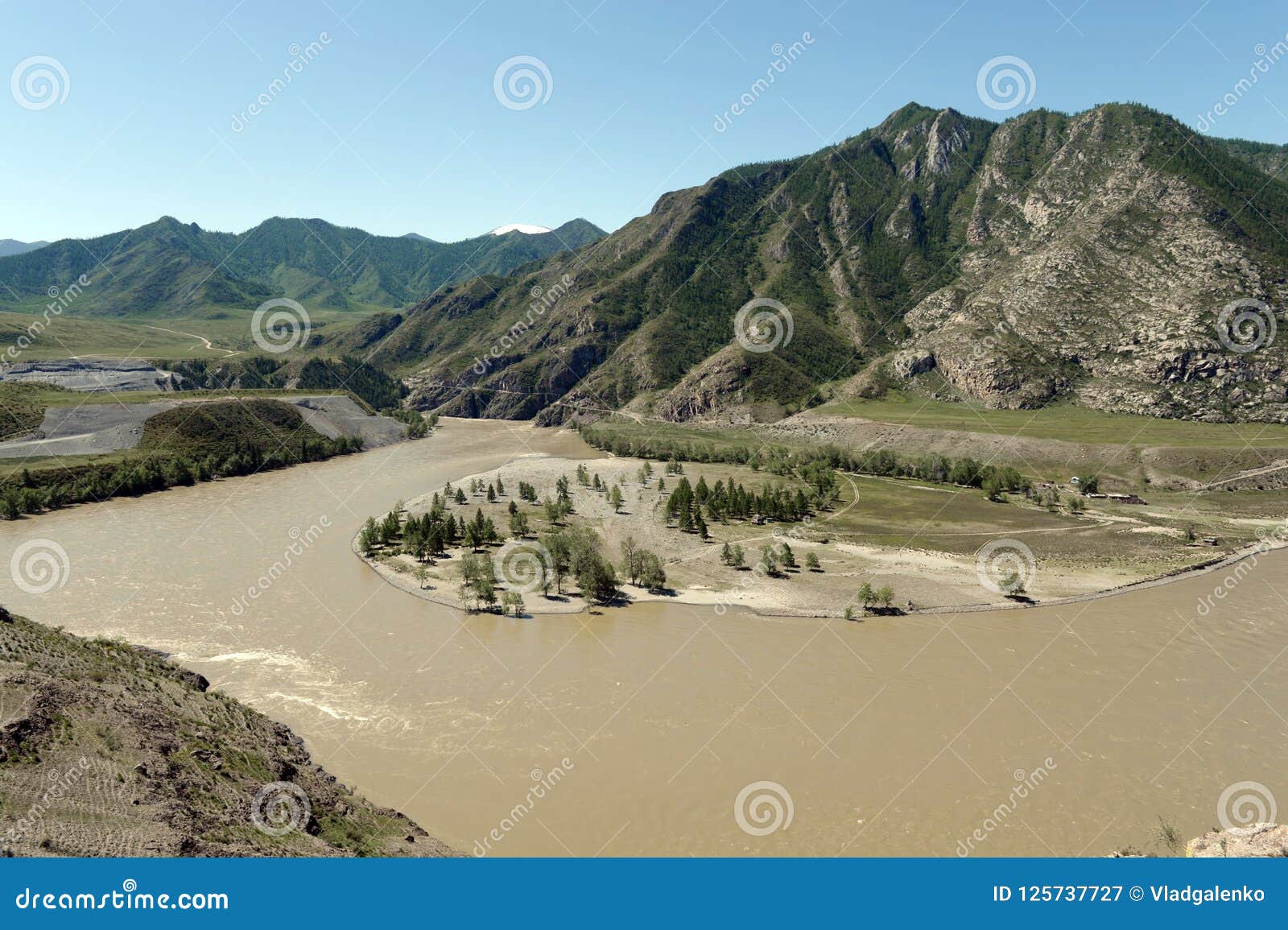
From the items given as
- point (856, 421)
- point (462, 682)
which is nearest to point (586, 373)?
point (856, 421)

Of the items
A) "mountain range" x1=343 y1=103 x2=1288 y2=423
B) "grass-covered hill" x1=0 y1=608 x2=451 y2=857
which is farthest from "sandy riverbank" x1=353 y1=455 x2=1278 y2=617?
"mountain range" x1=343 y1=103 x2=1288 y2=423

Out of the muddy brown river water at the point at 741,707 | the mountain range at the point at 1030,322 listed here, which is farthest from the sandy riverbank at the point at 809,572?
the mountain range at the point at 1030,322

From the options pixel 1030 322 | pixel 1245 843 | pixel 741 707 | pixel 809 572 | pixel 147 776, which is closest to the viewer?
pixel 147 776

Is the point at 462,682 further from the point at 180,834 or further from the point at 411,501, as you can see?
the point at 411,501

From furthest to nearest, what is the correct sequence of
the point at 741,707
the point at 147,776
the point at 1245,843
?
1. the point at 741,707
2. the point at 1245,843
3. the point at 147,776

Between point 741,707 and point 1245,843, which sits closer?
point 1245,843

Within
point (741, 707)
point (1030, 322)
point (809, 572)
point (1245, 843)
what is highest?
point (1030, 322)

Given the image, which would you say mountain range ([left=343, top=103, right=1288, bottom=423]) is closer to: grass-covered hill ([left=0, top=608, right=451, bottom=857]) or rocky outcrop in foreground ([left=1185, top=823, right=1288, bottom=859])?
rocky outcrop in foreground ([left=1185, top=823, right=1288, bottom=859])

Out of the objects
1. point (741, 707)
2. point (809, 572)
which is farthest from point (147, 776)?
point (809, 572)

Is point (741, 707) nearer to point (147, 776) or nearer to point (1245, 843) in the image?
point (1245, 843)
